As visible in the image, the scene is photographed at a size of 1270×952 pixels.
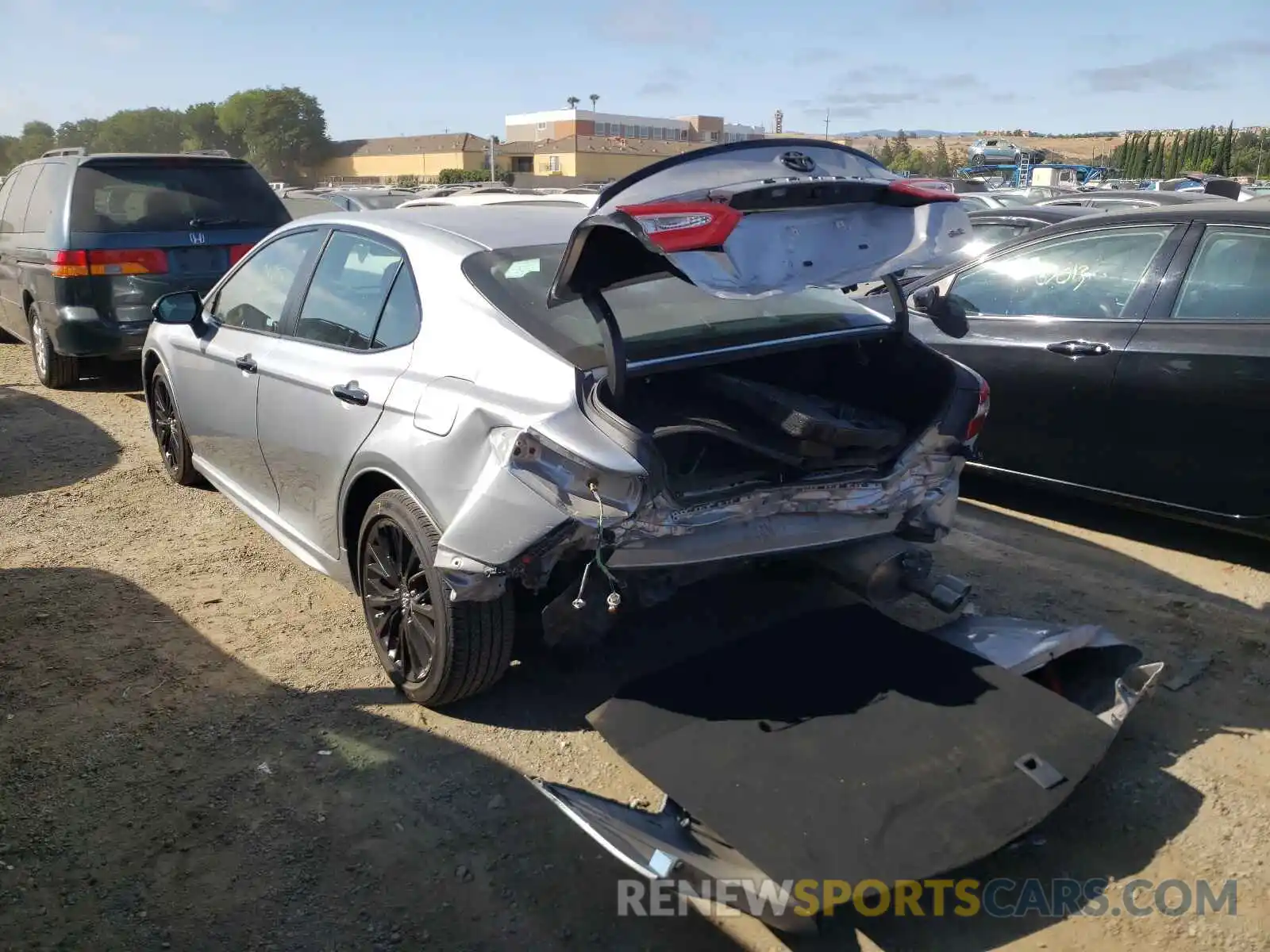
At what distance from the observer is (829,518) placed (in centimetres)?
324

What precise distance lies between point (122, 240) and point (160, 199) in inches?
19.3

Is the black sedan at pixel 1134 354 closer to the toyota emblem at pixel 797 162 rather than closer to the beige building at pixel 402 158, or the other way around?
the toyota emblem at pixel 797 162

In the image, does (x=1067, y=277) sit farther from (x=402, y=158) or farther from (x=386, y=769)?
(x=402, y=158)

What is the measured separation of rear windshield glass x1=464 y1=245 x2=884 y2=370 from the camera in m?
Result: 3.08

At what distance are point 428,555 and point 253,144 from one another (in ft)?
342

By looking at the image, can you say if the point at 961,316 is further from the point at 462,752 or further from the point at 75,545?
the point at 75,545

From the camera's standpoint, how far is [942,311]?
513 cm

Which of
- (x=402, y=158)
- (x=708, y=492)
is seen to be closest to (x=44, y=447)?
(x=708, y=492)

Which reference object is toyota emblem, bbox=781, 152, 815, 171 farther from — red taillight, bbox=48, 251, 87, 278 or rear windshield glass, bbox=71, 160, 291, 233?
red taillight, bbox=48, 251, 87, 278

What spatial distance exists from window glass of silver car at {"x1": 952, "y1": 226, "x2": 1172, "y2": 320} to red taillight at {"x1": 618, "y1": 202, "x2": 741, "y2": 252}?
9.69 ft

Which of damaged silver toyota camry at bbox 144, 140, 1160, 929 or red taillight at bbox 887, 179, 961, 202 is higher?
red taillight at bbox 887, 179, 961, 202

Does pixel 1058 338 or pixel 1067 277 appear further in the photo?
pixel 1067 277

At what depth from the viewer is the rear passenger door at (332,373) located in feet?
11.3

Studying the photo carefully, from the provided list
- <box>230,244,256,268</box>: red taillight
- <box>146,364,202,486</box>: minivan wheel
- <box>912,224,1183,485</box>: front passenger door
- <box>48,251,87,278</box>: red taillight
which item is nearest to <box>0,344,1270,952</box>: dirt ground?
<box>912,224,1183,485</box>: front passenger door
